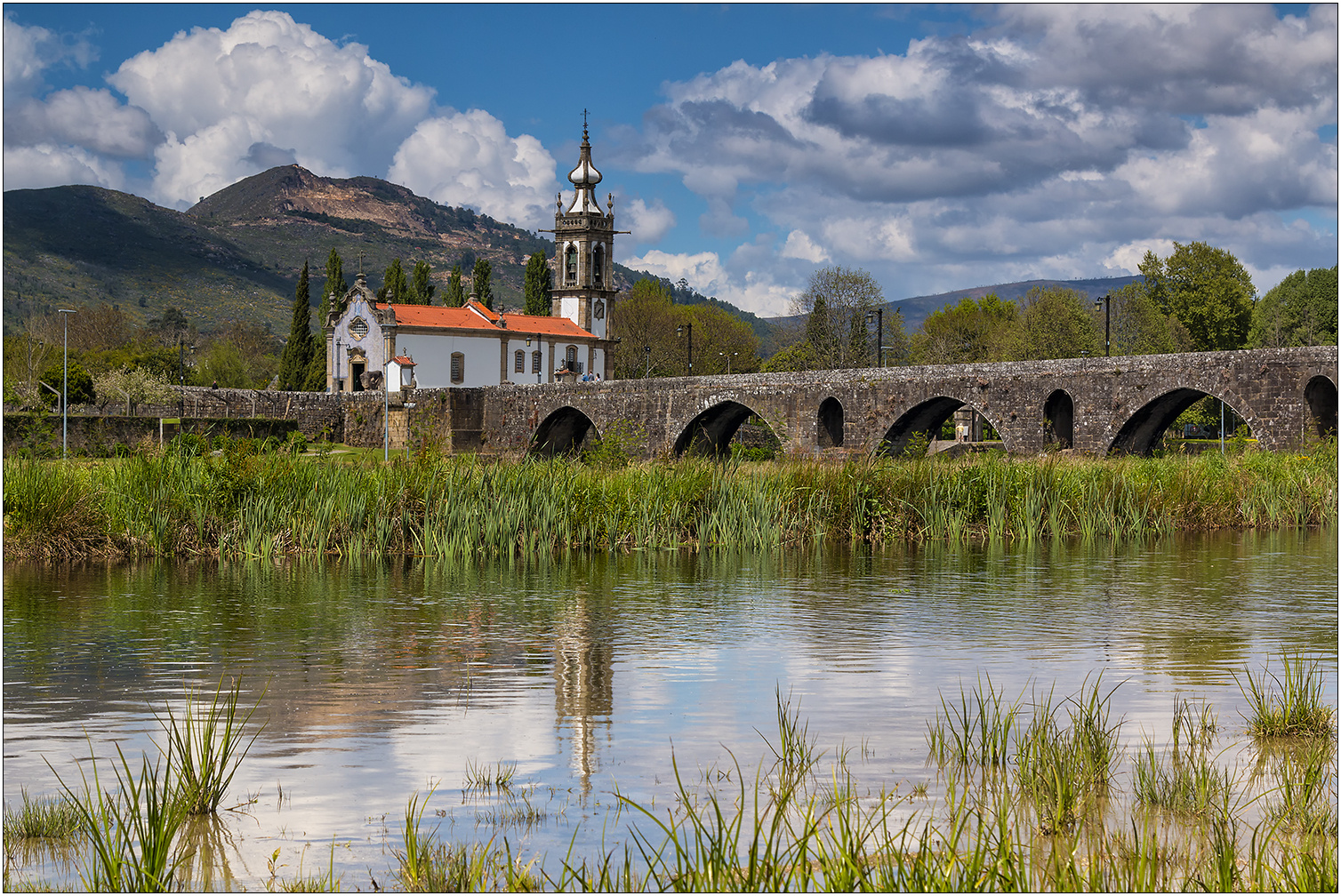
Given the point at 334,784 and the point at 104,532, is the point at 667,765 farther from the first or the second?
the point at 104,532

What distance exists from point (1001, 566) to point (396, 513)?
7.10 metres

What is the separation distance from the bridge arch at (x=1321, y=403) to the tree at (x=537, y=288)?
57.5 meters

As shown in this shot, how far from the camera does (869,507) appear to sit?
17.8 metres

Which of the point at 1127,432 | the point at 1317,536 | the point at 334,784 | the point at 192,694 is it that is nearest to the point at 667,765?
the point at 334,784

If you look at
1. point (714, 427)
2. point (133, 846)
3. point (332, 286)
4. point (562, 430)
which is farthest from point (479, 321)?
point (133, 846)

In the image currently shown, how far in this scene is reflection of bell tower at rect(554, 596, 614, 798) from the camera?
6.30 m

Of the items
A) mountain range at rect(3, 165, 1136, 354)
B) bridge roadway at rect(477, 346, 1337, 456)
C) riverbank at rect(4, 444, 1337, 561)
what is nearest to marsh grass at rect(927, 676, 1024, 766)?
riverbank at rect(4, 444, 1337, 561)

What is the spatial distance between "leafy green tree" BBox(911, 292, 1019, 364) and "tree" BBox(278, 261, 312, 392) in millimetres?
36719

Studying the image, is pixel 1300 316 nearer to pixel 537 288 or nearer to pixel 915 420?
pixel 537 288

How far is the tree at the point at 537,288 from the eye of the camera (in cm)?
8550

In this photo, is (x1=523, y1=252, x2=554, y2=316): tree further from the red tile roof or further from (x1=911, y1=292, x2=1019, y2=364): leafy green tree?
(x1=911, y1=292, x2=1019, y2=364): leafy green tree

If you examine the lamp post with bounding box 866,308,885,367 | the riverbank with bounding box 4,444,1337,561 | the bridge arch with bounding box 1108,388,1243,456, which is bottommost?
the riverbank with bounding box 4,444,1337,561

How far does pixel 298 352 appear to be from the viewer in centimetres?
7800

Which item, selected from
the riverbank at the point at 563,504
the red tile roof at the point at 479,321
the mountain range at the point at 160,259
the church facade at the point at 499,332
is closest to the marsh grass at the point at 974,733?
the riverbank at the point at 563,504
